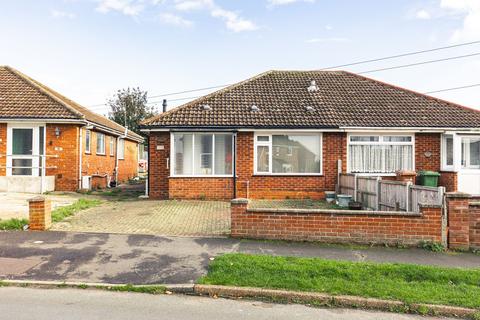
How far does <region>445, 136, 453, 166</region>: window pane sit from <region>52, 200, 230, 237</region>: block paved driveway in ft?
29.5

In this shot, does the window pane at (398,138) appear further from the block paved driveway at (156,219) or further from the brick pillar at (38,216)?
the brick pillar at (38,216)

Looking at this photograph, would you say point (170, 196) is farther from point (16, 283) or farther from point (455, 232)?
point (455, 232)

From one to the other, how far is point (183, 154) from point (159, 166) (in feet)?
3.53

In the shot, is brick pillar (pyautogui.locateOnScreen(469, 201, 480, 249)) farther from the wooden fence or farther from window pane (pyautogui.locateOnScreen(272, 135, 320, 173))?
window pane (pyautogui.locateOnScreen(272, 135, 320, 173))

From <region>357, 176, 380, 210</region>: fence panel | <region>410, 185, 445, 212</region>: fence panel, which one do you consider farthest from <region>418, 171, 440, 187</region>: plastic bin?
<region>410, 185, 445, 212</region>: fence panel

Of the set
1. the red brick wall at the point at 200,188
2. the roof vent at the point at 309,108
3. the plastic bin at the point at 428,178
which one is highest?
the roof vent at the point at 309,108

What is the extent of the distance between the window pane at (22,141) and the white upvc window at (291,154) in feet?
32.2

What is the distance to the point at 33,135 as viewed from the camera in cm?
1571

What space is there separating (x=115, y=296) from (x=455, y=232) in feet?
22.3

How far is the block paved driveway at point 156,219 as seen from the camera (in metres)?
8.75

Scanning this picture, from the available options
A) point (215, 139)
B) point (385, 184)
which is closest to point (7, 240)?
point (215, 139)

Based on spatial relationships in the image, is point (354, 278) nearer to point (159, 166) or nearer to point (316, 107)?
point (159, 166)

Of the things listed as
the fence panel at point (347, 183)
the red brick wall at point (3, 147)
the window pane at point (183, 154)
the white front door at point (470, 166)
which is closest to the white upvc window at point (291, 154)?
the fence panel at point (347, 183)

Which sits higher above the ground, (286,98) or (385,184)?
(286,98)
